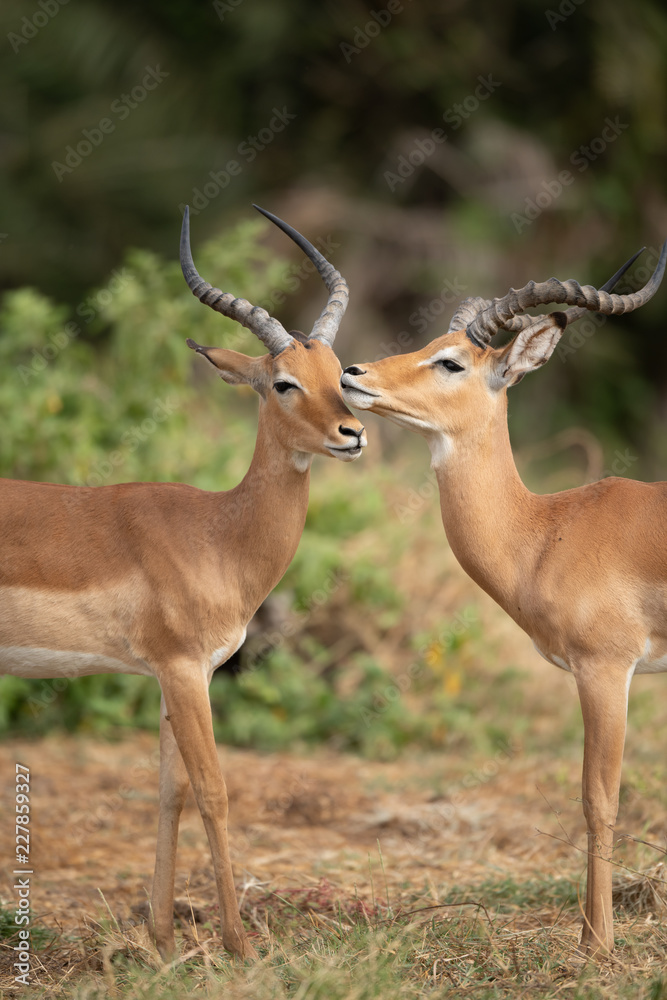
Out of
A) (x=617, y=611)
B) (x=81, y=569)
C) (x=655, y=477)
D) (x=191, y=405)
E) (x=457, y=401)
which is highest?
(x=457, y=401)

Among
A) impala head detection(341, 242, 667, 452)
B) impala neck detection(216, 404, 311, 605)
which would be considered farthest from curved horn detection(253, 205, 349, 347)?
impala neck detection(216, 404, 311, 605)

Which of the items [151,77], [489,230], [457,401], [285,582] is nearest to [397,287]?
[489,230]

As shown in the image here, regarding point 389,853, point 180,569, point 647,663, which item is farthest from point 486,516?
point 389,853

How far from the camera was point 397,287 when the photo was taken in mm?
14109

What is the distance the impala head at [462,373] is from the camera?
13.5 feet

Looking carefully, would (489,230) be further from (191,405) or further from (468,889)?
(468,889)

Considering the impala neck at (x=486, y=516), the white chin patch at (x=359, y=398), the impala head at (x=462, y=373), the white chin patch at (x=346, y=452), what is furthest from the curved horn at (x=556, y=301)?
the white chin patch at (x=346, y=452)

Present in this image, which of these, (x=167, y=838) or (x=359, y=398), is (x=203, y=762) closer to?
(x=167, y=838)

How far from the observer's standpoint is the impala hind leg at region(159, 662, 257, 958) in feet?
13.1

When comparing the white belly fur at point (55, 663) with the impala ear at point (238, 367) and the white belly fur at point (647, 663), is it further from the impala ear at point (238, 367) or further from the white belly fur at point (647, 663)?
the white belly fur at point (647, 663)

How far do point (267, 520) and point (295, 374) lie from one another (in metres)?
0.58

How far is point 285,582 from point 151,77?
336 inches

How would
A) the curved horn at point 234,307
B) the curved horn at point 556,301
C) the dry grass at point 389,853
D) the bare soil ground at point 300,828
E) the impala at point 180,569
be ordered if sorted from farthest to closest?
the bare soil ground at point 300,828, the curved horn at point 234,307, the impala at point 180,569, the curved horn at point 556,301, the dry grass at point 389,853

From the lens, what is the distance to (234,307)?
4207 millimetres
